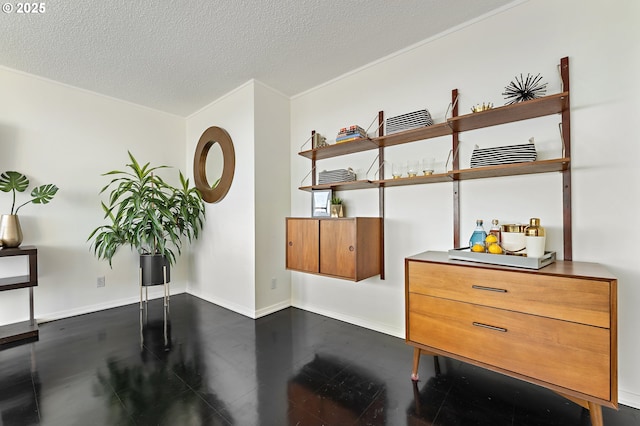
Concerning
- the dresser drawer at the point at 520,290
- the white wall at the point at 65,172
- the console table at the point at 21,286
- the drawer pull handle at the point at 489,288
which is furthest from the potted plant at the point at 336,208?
the console table at the point at 21,286

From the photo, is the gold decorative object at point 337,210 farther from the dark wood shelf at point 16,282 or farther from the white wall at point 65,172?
the dark wood shelf at point 16,282

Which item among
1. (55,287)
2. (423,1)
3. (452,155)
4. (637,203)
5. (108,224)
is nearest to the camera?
(637,203)

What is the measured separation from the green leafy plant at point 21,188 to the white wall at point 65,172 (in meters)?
0.09

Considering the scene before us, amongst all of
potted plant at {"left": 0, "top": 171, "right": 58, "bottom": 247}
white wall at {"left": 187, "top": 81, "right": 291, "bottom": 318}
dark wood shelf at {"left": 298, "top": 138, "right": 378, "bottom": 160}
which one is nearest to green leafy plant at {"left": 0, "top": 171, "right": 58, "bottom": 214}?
potted plant at {"left": 0, "top": 171, "right": 58, "bottom": 247}

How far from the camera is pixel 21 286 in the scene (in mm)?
2469

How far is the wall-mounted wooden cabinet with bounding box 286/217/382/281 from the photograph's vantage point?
7.64 ft

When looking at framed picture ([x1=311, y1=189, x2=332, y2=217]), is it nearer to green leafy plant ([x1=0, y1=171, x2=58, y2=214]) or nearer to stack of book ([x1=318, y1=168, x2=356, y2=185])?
stack of book ([x1=318, y1=168, x2=356, y2=185])

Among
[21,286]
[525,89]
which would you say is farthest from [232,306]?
[525,89]

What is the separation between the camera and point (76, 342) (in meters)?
2.34

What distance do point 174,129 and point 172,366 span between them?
10.5ft

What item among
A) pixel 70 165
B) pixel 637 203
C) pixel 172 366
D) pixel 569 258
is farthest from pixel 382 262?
pixel 70 165

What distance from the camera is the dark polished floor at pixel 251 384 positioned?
1459mm

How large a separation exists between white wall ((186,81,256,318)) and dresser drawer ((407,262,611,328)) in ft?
6.23

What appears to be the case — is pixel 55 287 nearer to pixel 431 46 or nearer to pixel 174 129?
pixel 174 129
